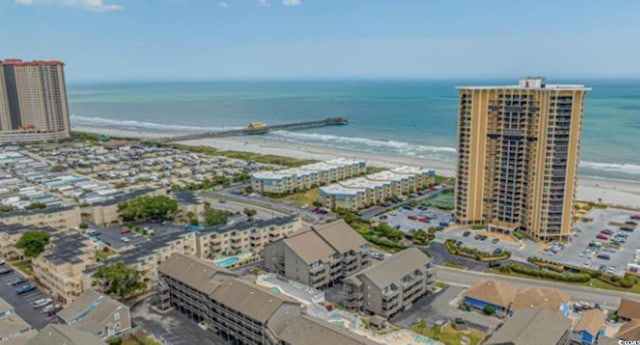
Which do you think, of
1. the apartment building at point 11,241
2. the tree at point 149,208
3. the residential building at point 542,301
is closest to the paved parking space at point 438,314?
the residential building at point 542,301

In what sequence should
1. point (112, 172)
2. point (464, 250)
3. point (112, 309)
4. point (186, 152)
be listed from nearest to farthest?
1. point (112, 309)
2. point (464, 250)
3. point (112, 172)
4. point (186, 152)

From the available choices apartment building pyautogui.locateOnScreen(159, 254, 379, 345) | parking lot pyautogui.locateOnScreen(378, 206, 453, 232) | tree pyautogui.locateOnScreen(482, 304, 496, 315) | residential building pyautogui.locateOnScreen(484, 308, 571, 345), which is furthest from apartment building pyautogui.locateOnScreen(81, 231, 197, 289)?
residential building pyautogui.locateOnScreen(484, 308, 571, 345)

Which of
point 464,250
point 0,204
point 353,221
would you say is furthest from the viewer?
point 0,204

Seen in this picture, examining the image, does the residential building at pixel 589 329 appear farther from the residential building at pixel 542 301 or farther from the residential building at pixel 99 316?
the residential building at pixel 99 316

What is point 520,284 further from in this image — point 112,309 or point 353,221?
point 112,309

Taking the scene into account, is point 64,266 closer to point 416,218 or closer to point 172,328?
point 172,328

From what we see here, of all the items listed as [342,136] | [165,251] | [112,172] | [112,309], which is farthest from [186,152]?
[112,309]

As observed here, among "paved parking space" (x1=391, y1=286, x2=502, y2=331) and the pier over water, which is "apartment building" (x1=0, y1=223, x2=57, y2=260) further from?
the pier over water

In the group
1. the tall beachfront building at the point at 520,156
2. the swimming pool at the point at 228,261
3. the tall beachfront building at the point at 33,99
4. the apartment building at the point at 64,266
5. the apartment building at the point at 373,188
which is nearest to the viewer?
the apartment building at the point at 64,266
